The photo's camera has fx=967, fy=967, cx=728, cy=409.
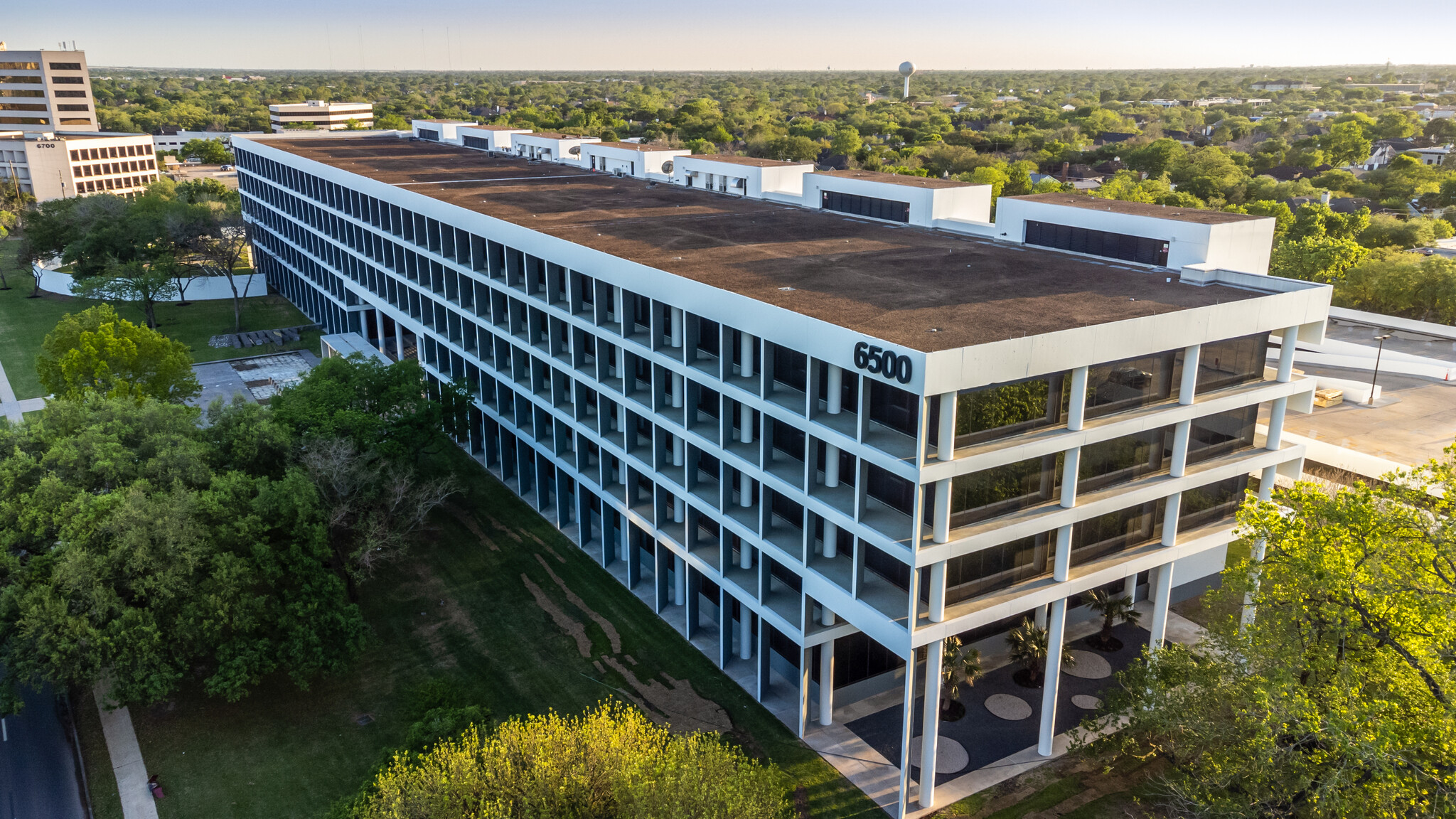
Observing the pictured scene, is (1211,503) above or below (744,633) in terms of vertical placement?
above

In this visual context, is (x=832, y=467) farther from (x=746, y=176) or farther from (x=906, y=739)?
(x=746, y=176)

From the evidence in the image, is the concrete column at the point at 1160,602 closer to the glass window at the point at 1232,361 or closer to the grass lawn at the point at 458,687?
the glass window at the point at 1232,361

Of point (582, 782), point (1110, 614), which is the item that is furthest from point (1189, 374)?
point (582, 782)

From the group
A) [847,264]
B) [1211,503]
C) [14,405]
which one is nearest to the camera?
[1211,503]

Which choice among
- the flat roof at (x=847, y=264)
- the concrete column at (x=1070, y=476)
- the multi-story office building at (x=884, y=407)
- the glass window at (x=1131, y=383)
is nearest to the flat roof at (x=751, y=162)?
the flat roof at (x=847, y=264)

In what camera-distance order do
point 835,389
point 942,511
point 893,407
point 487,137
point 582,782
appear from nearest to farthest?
point 582,782 → point 942,511 → point 893,407 → point 835,389 → point 487,137

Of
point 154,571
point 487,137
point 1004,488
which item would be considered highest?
point 487,137

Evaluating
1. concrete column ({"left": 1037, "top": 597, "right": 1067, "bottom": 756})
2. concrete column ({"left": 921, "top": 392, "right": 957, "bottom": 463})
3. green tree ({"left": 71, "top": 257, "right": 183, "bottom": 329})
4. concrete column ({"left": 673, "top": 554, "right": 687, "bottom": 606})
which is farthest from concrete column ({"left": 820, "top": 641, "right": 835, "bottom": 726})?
green tree ({"left": 71, "top": 257, "right": 183, "bottom": 329})

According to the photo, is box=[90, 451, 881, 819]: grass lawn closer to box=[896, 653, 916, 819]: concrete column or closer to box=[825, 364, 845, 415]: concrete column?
box=[896, 653, 916, 819]: concrete column
